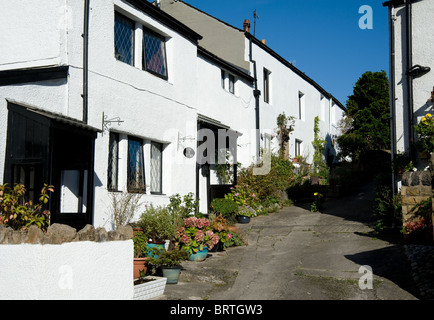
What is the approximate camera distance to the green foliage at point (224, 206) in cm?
1463

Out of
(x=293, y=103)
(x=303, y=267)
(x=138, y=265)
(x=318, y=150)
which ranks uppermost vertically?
(x=293, y=103)

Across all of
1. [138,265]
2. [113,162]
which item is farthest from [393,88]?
[138,265]

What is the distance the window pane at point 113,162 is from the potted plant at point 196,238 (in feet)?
6.29

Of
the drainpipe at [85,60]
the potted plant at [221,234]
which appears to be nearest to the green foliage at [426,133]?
the potted plant at [221,234]

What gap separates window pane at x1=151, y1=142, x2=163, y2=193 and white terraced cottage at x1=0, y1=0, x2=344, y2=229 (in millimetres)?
29

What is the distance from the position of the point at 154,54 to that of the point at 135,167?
3347 millimetres

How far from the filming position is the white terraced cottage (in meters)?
8.80

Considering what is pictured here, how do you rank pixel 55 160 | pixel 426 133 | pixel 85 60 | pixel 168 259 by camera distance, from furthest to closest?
pixel 426 133, pixel 85 60, pixel 55 160, pixel 168 259

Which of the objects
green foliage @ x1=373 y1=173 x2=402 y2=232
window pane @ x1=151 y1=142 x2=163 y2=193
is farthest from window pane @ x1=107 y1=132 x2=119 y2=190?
green foliage @ x1=373 y1=173 x2=402 y2=232

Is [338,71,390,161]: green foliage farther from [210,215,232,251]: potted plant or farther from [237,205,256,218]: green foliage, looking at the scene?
[210,215,232,251]: potted plant

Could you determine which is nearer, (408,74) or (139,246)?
(139,246)

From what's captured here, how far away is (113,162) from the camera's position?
35.4ft

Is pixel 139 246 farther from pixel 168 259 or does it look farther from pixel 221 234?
pixel 221 234

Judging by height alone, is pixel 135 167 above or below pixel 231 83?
below
